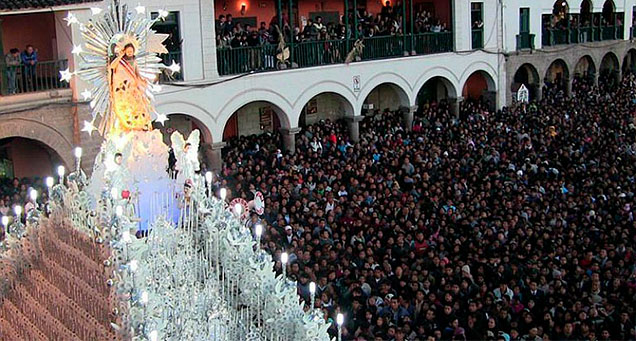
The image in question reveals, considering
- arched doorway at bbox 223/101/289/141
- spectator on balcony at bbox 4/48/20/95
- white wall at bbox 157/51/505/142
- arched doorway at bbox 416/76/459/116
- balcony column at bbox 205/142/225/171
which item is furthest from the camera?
arched doorway at bbox 416/76/459/116

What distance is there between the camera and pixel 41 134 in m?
18.0

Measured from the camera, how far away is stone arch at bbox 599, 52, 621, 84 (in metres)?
39.5

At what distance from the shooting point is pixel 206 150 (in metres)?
21.7

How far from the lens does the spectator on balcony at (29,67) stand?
18.1 metres

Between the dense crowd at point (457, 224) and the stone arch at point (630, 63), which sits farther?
the stone arch at point (630, 63)

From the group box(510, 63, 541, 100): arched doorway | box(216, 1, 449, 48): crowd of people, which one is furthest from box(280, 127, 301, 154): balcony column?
box(510, 63, 541, 100): arched doorway

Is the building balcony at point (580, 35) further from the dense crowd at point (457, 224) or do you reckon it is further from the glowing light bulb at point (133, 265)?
the glowing light bulb at point (133, 265)

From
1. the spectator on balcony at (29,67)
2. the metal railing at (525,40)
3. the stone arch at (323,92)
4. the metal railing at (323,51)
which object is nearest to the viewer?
the spectator on balcony at (29,67)

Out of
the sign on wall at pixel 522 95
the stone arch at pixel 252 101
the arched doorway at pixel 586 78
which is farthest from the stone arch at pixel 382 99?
the arched doorway at pixel 586 78

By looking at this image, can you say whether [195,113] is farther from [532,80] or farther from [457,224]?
[532,80]

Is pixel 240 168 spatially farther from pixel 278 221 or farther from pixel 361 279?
pixel 361 279

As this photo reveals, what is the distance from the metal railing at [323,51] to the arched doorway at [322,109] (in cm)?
225

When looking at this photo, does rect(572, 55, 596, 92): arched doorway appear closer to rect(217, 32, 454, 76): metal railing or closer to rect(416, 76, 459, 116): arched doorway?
rect(416, 76, 459, 116): arched doorway

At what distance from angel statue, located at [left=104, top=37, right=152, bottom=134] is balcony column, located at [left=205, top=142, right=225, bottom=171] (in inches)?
455
